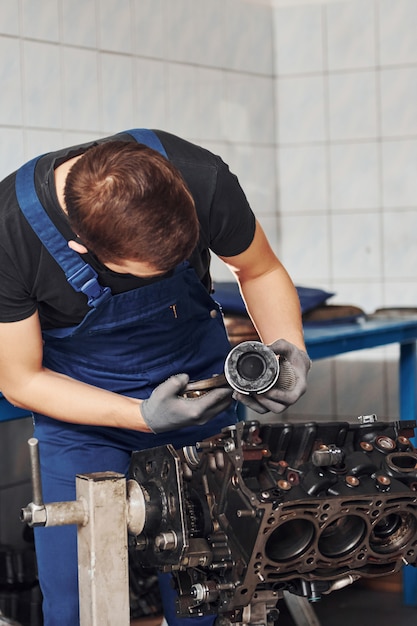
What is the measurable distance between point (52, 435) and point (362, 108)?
2568 mm

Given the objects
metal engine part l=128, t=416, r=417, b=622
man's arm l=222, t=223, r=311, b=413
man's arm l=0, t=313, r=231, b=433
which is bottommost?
metal engine part l=128, t=416, r=417, b=622

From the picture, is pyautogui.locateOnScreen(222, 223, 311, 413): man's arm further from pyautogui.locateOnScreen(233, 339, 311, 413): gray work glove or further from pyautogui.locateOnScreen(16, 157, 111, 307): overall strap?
pyautogui.locateOnScreen(16, 157, 111, 307): overall strap

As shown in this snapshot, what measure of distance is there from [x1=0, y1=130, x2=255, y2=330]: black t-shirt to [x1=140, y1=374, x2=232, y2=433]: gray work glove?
257mm

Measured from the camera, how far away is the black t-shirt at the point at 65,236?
5.51ft

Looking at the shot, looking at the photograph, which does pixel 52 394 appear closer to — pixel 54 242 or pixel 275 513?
pixel 54 242

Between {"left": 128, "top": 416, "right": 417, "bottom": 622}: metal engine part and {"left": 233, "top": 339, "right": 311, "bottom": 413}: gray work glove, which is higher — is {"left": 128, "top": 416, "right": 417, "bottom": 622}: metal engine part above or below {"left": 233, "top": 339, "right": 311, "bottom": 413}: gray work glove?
below

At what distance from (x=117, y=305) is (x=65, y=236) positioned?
0.17 metres

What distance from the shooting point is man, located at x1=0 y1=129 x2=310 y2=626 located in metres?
1.50

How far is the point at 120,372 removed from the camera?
6.10 ft

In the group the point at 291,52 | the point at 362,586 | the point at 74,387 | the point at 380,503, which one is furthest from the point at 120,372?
the point at 291,52

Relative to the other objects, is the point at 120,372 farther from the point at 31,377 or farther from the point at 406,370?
the point at 406,370

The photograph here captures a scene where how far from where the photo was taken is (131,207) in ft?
4.79

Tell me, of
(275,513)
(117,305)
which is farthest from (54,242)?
(275,513)

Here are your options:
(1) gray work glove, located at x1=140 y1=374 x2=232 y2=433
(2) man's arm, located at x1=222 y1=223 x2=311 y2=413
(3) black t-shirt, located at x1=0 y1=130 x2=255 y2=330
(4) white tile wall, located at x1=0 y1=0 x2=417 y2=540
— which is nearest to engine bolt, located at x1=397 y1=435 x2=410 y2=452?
(1) gray work glove, located at x1=140 y1=374 x2=232 y2=433
